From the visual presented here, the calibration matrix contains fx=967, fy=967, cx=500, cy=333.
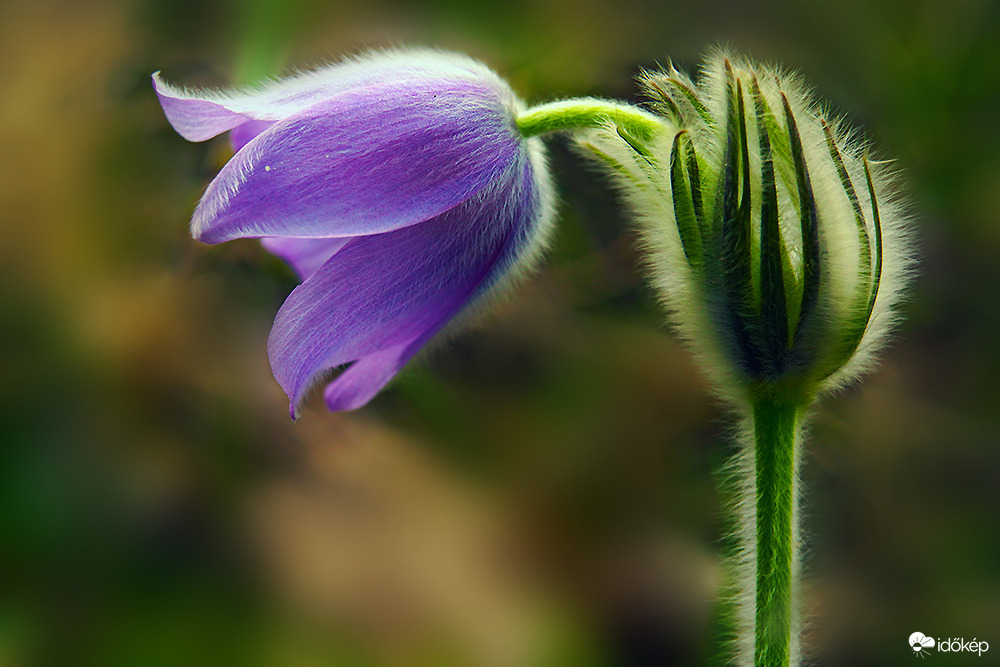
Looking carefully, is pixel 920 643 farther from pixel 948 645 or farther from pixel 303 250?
pixel 303 250

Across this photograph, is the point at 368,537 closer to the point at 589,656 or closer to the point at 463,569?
the point at 463,569

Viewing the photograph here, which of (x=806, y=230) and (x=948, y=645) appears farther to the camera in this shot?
(x=948, y=645)

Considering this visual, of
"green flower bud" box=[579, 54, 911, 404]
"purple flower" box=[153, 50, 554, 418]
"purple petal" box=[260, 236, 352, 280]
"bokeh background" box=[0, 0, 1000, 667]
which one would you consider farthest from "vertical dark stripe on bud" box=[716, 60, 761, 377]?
"bokeh background" box=[0, 0, 1000, 667]

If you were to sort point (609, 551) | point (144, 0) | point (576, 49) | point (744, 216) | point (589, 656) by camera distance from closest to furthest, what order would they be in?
1. point (744, 216)
2. point (589, 656)
3. point (609, 551)
4. point (576, 49)
5. point (144, 0)

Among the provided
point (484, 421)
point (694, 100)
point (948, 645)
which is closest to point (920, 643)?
point (948, 645)

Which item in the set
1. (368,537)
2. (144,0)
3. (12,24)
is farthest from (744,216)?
(12,24)

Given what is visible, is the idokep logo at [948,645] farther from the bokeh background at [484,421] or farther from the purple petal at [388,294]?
the purple petal at [388,294]

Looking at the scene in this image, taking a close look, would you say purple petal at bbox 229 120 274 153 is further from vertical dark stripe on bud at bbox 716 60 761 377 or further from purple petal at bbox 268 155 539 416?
vertical dark stripe on bud at bbox 716 60 761 377

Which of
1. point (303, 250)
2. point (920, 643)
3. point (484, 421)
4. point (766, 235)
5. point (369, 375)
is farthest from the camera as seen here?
point (484, 421)
